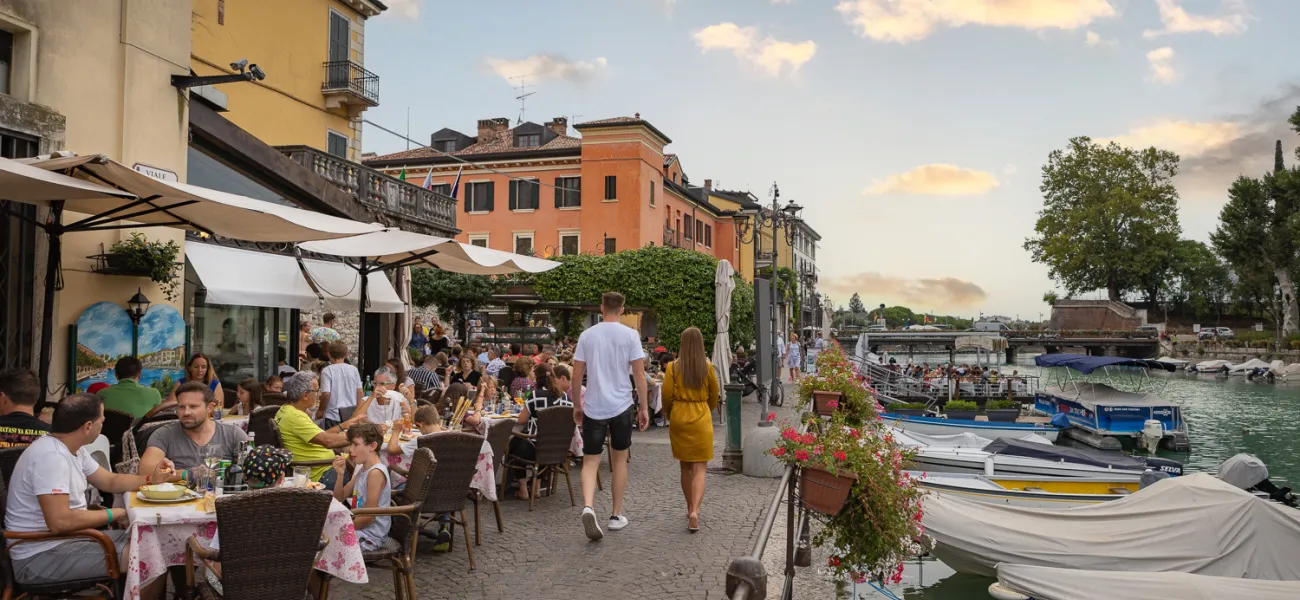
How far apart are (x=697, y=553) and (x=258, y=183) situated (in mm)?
9997

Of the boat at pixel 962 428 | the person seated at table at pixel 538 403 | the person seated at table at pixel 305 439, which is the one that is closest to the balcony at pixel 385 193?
the person seated at table at pixel 538 403

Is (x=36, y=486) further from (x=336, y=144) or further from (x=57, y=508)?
(x=336, y=144)

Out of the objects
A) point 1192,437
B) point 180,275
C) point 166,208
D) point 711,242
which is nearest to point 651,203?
point 711,242

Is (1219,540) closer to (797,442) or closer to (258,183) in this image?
(797,442)

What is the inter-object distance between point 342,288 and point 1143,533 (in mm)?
10286

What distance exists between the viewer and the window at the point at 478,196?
42.3 m

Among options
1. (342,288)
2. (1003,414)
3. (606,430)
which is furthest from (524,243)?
(606,430)

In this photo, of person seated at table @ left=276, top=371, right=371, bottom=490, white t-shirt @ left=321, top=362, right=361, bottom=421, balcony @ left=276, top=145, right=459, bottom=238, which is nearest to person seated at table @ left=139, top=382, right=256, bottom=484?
person seated at table @ left=276, top=371, right=371, bottom=490

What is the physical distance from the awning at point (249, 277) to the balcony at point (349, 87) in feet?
35.3

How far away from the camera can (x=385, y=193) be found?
58.8ft

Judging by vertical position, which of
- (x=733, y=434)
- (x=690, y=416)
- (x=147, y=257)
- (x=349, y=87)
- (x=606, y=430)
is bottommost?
(x=733, y=434)

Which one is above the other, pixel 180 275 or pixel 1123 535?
pixel 180 275

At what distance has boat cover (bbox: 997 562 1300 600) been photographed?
689cm

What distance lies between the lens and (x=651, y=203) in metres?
42.2
